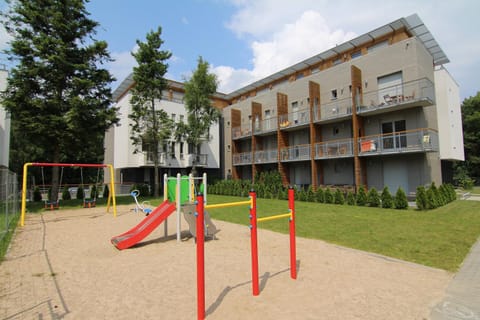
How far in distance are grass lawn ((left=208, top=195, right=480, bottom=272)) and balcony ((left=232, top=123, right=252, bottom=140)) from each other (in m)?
16.3

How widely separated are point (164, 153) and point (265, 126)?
11243 millimetres

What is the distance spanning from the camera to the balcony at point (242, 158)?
2765cm

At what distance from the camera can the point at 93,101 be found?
1708 centimetres

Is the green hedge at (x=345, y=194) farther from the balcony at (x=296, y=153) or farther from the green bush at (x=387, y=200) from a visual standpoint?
the balcony at (x=296, y=153)

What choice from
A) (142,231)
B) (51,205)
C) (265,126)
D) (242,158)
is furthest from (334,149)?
(51,205)

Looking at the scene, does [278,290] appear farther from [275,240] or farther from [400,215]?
[400,215]

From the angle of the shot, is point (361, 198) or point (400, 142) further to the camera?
point (400, 142)

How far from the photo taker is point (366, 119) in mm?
19328

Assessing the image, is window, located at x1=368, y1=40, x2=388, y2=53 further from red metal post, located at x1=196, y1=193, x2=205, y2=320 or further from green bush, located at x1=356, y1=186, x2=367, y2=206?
red metal post, located at x1=196, y1=193, x2=205, y2=320

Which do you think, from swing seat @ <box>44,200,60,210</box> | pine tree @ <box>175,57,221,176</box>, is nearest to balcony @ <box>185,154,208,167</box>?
pine tree @ <box>175,57,221,176</box>

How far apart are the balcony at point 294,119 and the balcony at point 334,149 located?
2.47 meters

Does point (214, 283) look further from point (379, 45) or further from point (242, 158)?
point (379, 45)

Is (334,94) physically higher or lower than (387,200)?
higher

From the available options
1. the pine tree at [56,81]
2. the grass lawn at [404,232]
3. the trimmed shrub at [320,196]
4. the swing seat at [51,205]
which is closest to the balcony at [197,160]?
the pine tree at [56,81]
